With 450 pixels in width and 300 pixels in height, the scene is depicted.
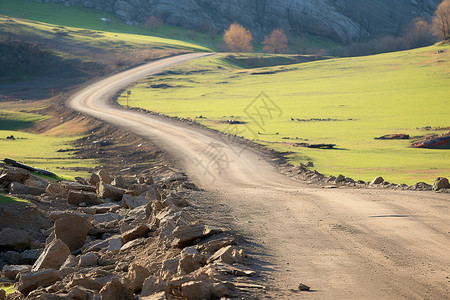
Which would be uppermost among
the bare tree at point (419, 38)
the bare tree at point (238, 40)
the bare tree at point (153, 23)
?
the bare tree at point (419, 38)

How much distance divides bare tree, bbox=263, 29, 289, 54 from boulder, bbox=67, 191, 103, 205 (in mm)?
144640

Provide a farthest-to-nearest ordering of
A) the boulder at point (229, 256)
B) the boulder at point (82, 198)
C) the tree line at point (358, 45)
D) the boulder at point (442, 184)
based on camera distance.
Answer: the tree line at point (358, 45), the boulder at point (442, 184), the boulder at point (82, 198), the boulder at point (229, 256)

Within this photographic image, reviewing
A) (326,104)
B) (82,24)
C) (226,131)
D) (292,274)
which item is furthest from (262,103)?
(82,24)

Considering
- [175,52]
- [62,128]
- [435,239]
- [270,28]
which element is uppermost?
[270,28]

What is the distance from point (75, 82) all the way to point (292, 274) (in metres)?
93.9

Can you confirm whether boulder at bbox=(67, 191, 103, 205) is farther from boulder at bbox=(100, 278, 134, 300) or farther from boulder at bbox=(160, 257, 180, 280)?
boulder at bbox=(100, 278, 134, 300)

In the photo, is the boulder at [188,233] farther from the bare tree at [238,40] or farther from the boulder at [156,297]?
the bare tree at [238,40]

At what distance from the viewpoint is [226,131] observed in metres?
56.4

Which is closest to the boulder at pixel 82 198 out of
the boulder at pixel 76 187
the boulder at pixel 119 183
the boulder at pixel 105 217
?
the boulder at pixel 76 187

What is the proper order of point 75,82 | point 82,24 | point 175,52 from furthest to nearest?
point 82,24 < point 175,52 < point 75,82

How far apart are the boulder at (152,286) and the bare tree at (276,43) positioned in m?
158

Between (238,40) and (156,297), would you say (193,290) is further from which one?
(238,40)

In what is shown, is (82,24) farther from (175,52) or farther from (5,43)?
(5,43)

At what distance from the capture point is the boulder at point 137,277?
11008 millimetres
